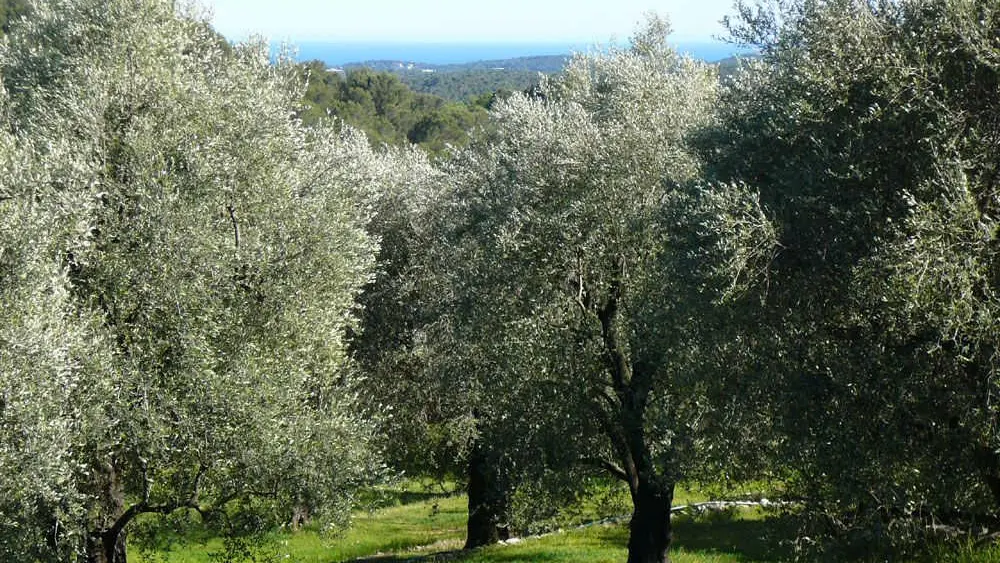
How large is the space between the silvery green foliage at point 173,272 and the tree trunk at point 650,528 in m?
6.58

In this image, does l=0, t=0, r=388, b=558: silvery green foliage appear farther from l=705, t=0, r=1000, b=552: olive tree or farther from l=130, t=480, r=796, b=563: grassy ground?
l=705, t=0, r=1000, b=552: olive tree

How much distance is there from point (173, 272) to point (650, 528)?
12.2 m

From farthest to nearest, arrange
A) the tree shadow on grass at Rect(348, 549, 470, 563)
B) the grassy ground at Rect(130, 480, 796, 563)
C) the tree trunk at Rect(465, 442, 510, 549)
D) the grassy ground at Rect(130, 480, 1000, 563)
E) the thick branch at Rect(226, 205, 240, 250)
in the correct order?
1. the tree trunk at Rect(465, 442, 510, 549)
2. the tree shadow on grass at Rect(348, 549, 470, 563)
3. the grassy ground at Rect(130, 480, 796, 563)
4. the grassy ground at Rect(130, 480, 1000, 563)
5. the thick branch at Rect(226, 205, 240, 250)

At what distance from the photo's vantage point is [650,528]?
1873 cm

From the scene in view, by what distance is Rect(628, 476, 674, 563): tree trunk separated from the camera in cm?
1862

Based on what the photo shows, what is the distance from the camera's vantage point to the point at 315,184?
71.2 feet

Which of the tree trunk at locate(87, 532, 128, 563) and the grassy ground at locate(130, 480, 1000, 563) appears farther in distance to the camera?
the grassy ground at locate(130, 480, 1000, 563)

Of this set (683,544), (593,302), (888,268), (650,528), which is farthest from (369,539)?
(888,268)

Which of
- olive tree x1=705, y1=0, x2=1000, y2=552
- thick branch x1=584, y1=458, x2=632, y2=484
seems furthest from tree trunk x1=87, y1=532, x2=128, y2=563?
olive tree x1=705, y1=0, x2=1000, y2=552

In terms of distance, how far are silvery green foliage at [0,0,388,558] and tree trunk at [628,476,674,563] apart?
6579 millimetres

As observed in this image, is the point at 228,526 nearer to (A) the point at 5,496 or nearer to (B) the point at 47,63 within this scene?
(A) the point at 5,496

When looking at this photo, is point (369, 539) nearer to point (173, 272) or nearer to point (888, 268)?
point (173, 272)

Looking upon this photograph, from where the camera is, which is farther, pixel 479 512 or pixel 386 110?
pixel 386 110

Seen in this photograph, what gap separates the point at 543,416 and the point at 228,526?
742 centimetres
